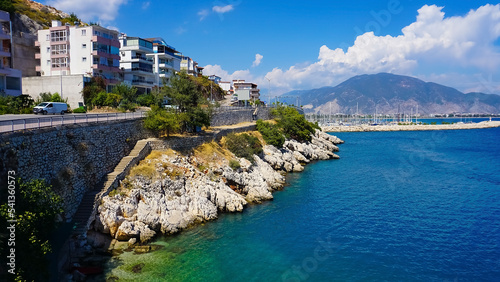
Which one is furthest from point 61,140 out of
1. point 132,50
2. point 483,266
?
point 132,50

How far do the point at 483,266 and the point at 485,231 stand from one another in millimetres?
8311

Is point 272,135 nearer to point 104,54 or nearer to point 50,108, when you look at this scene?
point 104,54

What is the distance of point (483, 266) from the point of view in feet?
81.7

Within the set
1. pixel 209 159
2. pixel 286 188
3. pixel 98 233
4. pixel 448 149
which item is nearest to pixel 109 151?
pixel 98 233

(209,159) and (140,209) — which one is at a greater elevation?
(209,159)

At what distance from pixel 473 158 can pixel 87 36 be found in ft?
275

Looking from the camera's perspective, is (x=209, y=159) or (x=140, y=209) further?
(x=209, y=159)

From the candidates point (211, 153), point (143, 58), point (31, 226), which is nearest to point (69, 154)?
point (31, 226)

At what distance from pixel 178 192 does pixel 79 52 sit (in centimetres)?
3969

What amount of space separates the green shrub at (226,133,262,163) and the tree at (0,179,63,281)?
2998cm

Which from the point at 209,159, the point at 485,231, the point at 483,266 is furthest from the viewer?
the point at 209,159

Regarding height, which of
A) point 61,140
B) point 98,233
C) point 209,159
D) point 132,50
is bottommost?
point 98,233

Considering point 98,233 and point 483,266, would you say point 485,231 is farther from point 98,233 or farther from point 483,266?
point 98,233

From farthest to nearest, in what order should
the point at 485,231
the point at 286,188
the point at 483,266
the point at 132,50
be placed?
the point at 132,50
the point at 286,188
the point at 485,231
the point at 483,266
